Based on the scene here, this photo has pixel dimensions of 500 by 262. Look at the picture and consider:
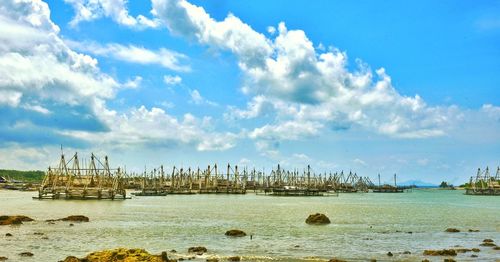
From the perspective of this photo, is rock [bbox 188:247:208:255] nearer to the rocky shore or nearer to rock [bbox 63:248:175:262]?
the rocky shore

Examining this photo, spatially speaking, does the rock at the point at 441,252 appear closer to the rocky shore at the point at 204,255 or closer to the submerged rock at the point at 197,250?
the rocky shore at the point at 204,255

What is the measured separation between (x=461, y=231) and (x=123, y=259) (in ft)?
130

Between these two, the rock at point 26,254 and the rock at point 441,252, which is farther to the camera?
the rock at point 441,252

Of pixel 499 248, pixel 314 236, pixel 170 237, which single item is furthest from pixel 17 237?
pixel 499 248

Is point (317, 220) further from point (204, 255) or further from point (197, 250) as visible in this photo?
point (204, 255)

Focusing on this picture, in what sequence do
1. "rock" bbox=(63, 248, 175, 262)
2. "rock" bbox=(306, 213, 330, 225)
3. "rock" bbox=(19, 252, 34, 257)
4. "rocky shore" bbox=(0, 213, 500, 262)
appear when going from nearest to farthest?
"rock" bbox=(63, 248, 175, 262)
"rocky shore" bbox=(0, 213, 500, 262)
"rock" bbox=(19, 252, 34, 257)
"rock" bbox=(306, 213, 330, 225)

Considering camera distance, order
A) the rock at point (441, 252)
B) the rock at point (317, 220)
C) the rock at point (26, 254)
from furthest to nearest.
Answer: the rock at point (317, 220) < the rock at point (441, 252) < the rock at point (26, 254)

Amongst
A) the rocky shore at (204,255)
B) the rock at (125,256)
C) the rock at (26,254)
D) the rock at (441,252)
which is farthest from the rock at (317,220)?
the rock at (125,256)

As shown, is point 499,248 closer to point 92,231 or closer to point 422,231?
point 422,231

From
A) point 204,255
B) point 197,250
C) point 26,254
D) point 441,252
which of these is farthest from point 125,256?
point 441,252

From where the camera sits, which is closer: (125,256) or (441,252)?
(125,256)

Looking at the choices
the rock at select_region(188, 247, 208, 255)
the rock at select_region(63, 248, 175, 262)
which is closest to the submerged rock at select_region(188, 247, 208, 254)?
the rock at select_region(188, 247, 208, 255)

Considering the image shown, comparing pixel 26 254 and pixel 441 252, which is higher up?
pixel 26 254

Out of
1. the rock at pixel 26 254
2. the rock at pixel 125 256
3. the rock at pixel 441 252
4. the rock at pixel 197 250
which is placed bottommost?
the rock at pixel 441 252
